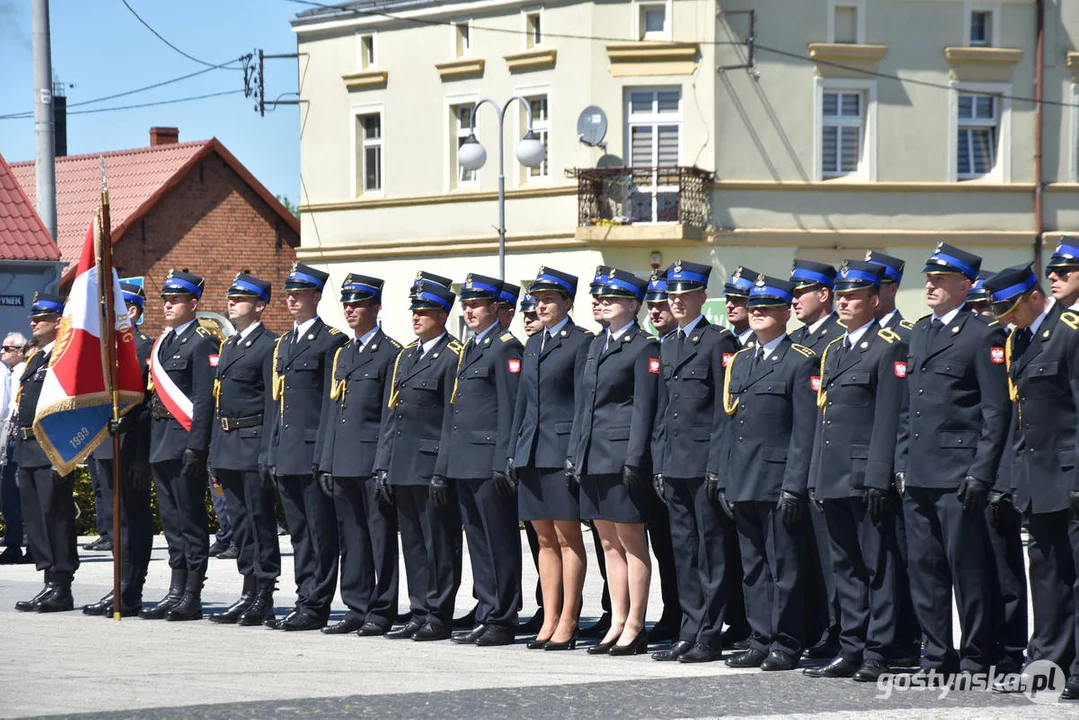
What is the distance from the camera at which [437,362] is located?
1184 centimetres

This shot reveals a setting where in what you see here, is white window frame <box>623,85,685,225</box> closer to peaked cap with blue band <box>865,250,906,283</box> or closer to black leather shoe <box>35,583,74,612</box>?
black leather shoe <box>35,583,74,612</box>

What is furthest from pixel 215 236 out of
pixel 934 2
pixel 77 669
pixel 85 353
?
pixel 77 669

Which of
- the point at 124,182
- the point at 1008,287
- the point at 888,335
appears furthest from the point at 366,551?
the point at 124,182

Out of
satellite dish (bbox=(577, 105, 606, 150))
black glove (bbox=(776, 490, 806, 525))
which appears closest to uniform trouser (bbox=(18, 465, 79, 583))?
black glove (bbox=(776, 490, 806, 525))

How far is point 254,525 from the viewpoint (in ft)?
41.3

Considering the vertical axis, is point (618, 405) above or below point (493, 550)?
above

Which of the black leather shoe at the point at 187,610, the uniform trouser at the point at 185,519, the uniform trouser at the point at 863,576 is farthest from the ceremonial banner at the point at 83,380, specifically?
the uniform trouser at the point at 863,576

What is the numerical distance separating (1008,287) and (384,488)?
4.31 metres

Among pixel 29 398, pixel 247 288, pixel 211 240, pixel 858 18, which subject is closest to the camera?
pixel 247 288

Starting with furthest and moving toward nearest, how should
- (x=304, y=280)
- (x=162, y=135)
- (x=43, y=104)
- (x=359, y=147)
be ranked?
(x=162, y=135), (x=359, y=147), (x=43, y=104), (x=304, y=280)

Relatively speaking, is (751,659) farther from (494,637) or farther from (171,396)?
(171,396)

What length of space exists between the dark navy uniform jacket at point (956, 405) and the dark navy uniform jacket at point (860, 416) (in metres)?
0.12

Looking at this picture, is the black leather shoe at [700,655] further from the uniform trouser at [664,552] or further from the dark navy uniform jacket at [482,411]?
the dark navy uniform jacket at [482,411]

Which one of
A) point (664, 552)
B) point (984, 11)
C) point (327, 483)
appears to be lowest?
point (664, 552)
